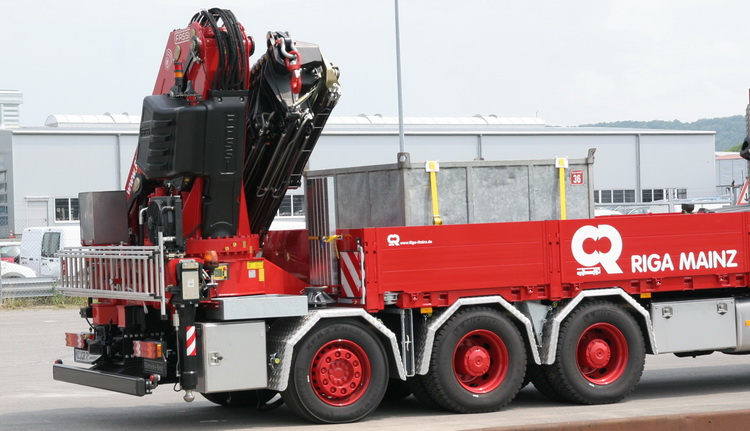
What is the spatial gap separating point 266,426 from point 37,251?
71.3 ft

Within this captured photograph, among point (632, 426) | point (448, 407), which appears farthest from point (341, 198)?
point (632, 426)

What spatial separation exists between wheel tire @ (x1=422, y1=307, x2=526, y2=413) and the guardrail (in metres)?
16.3

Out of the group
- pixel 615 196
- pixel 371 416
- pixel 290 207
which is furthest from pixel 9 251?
pixel 615 196

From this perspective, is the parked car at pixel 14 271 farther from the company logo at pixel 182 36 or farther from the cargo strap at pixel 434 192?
the cargo strap at pixel 434 192

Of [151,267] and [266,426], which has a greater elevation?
[151,267]

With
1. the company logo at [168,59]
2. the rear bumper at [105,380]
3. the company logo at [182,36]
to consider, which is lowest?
the rear bumper at [105,380]

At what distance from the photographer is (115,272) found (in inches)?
443

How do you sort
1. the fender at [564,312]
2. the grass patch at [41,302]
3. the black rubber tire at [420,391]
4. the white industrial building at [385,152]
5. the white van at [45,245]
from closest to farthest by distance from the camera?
1. the black rubber tire at [420,391]
2. the fender at [564,312]
3. the grass patch at [41,302]
4. the white van at [45,245]
5. the white industrial building at [385,152]

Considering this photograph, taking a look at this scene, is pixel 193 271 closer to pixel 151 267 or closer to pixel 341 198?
pixel 151 267

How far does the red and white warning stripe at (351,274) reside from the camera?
36.9 ft

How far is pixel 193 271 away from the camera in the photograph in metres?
10.5

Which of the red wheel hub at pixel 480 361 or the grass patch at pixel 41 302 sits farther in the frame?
the grass patch at pixel 41 302

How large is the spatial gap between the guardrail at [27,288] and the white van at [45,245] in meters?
3.41

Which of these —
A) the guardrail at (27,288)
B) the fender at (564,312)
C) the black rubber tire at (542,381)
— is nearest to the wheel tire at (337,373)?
the fender at (564,312)
